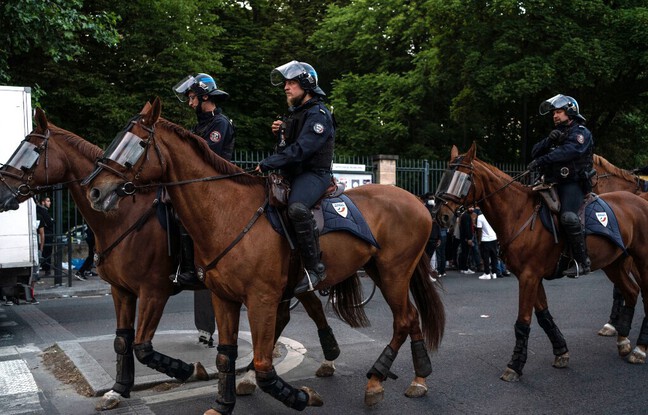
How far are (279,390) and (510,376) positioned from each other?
2713mm

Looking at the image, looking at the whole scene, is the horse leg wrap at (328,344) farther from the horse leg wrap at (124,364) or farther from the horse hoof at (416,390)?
the horse leg wrap at (124,364)

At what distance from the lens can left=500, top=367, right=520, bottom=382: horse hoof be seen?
242 inches

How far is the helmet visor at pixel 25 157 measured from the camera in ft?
18.0

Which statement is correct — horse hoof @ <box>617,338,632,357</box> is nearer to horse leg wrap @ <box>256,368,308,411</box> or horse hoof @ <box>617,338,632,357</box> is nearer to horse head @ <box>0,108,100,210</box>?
horse leg wrap @ <box>256,368,308,411</box>

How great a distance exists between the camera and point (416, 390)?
224 inches

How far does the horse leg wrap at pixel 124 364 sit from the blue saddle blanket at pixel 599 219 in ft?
14.6

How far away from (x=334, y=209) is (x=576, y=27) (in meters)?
20.0

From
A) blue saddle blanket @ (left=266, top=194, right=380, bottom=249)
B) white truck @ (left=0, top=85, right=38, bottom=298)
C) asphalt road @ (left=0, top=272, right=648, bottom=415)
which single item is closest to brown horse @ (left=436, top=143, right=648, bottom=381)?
asphalt road @ (left=0, top=272, right=648, bottom=415)

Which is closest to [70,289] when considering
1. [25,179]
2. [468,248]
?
[25,179]

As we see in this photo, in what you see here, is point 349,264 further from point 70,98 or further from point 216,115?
point 70,98

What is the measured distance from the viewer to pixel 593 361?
698 centimetres

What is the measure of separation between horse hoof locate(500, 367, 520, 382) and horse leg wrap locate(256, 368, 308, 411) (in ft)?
7.91

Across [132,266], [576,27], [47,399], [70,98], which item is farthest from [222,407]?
[576,27]

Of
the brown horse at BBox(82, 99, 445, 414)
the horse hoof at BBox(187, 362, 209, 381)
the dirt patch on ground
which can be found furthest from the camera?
the horse hoof at BBox(187, 362, 209, 381)
